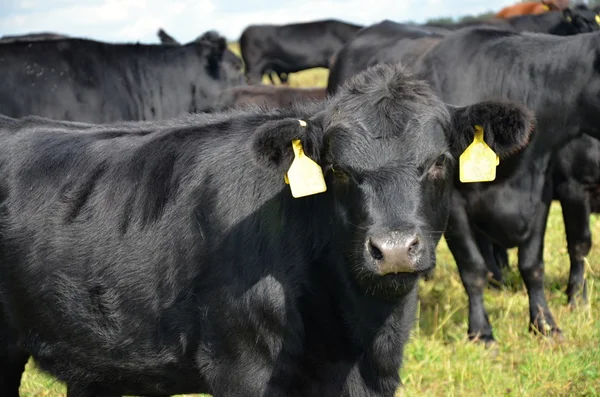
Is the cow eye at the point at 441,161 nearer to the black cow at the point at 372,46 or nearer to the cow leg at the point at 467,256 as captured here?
the cow leg at the point at 467,256

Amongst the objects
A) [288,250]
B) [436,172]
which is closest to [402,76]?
[436,172]

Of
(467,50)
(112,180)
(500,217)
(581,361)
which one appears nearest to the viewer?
(112,180)

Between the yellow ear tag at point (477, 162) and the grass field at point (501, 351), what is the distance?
1.66 m

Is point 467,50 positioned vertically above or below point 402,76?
below

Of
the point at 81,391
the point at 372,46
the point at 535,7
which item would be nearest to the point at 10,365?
the point at 81,391

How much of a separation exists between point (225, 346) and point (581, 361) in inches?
105

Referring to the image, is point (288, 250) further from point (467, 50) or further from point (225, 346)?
point (467, 50)

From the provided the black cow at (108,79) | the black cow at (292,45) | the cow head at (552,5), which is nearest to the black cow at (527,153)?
the black cow at (108,79)

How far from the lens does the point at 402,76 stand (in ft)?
13.0

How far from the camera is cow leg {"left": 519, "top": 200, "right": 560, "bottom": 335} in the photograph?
659 centimetres

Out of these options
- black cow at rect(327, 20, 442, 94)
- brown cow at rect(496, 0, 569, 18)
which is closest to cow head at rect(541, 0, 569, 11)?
brown cow at rect(496, 0, 569, 18)

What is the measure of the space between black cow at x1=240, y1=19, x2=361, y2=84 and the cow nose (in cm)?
2226

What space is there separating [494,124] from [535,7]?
1919cm

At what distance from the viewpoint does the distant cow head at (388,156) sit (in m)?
3.44
